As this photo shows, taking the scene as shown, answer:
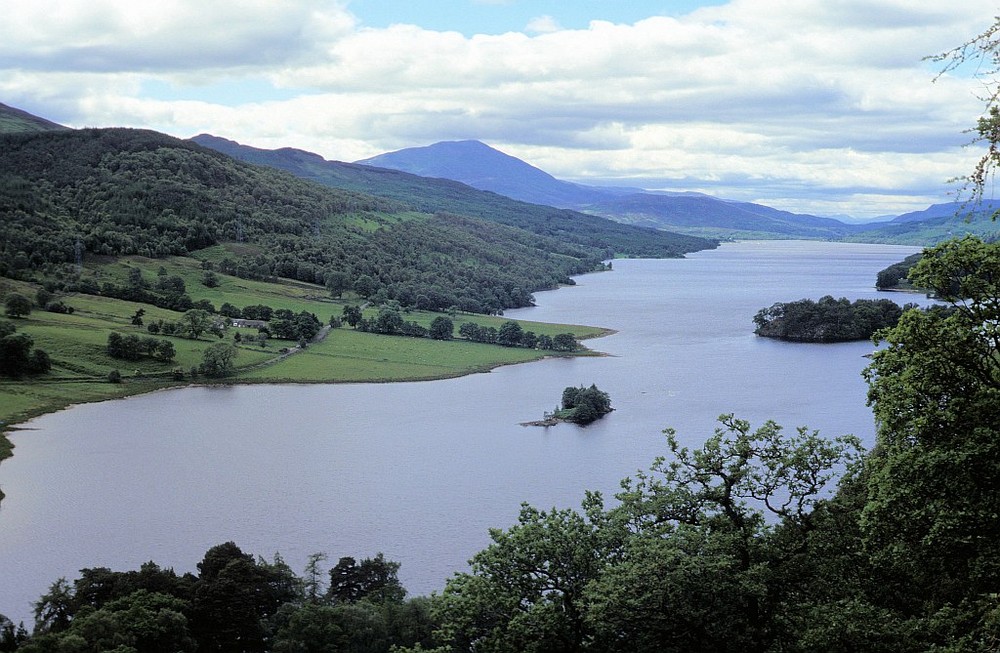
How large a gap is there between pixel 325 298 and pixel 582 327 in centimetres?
3249

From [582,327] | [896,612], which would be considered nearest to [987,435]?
[896,612]

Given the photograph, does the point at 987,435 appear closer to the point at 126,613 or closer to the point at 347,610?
the point at 347,610

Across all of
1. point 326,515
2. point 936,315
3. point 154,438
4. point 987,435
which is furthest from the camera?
point 154,438

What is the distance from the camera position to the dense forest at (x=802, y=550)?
1108cm

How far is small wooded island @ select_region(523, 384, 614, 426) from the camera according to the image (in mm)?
60125

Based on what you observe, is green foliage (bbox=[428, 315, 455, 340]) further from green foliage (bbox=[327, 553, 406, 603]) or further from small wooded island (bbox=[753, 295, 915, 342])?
green foliage (bbox=[327, 553, 406, 603])

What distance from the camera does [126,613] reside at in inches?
974

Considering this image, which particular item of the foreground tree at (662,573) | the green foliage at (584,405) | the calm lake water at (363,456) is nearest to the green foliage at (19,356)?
the calm lake water at (363,456)

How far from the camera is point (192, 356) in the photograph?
7762 centimetres

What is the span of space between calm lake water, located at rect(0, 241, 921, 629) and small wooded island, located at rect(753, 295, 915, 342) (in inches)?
284

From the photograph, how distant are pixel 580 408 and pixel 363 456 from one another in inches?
614

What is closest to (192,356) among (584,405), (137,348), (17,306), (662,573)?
(137,348)

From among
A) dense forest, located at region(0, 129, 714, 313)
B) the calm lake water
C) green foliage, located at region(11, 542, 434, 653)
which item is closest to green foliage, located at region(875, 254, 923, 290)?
the calm lake water

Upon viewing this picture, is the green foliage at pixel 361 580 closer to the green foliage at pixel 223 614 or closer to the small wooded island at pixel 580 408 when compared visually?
the green foliage at pixel 223 614
